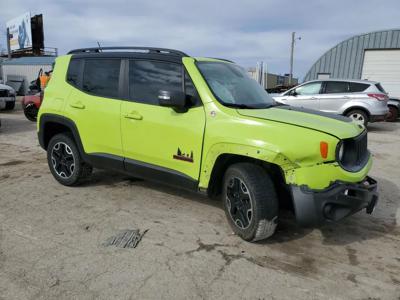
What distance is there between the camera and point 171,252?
11.1ft

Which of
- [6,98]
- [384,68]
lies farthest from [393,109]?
[6,98]

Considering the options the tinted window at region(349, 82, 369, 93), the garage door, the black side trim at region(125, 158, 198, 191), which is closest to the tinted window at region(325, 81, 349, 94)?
the tinted window at region(349, 82, 369, 93)

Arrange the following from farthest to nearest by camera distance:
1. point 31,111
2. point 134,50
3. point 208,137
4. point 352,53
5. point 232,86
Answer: point 352,53 < point 31,111 < point 134,50 < point 232,86 < point 208,137

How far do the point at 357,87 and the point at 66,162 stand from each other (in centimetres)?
1020

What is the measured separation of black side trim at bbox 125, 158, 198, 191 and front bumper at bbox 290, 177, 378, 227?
1.17 metres

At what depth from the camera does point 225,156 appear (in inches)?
141

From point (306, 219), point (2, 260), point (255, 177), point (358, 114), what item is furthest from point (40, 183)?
point (358, 114)

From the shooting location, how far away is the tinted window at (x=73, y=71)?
194 inches

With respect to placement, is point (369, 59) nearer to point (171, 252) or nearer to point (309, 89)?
point (309, 89)

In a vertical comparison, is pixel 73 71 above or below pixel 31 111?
above

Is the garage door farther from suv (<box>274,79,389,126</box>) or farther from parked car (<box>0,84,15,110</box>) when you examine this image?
parked car (<box>0,84,15,110</box>)

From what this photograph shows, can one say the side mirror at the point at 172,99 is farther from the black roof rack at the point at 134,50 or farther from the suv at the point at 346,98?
the suv at the point at 346,98

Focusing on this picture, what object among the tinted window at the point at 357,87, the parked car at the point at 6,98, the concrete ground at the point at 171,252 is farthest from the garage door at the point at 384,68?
the parked car at the point at 6,98

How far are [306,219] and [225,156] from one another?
983mm
